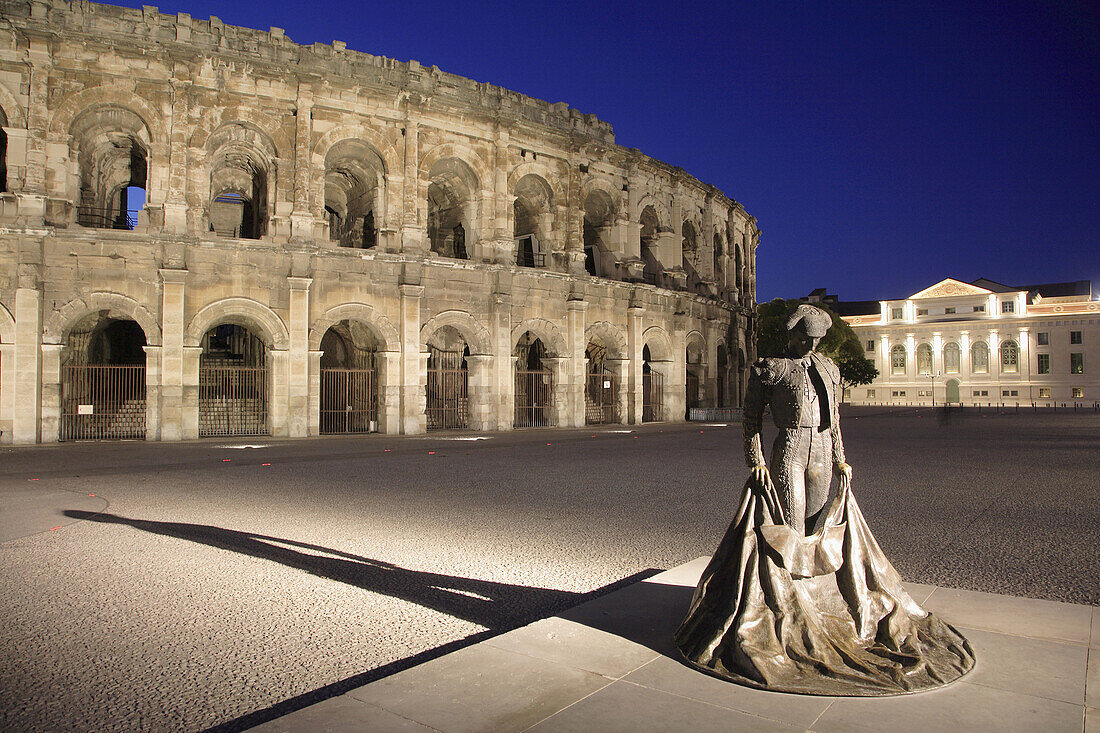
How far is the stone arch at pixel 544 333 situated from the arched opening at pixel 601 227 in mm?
3886

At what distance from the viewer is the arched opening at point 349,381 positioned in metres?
21.8

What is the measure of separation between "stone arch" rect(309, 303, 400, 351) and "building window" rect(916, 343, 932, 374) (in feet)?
207

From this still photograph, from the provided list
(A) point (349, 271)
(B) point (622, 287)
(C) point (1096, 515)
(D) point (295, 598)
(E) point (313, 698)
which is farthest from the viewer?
(B) point (622, 287)

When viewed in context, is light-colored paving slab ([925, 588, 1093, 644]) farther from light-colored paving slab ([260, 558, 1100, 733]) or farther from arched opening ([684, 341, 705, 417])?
arched opening ([684, 341, 705, 417])

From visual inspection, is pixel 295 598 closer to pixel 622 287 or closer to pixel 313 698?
pixel 313 698

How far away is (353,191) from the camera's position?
24.6m

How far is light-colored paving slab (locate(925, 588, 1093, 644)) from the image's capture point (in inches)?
149

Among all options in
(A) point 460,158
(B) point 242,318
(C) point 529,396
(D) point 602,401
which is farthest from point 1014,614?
(C) point 529,396

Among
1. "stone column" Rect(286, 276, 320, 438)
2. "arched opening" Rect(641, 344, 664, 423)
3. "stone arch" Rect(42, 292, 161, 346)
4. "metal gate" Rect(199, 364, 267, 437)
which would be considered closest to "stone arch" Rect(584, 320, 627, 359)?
"arched opening" Rect(641, 344, 664, 423)

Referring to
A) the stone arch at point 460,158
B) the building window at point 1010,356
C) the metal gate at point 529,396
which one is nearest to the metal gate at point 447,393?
the metal gate at point 529,396

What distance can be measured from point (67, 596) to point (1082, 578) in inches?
286

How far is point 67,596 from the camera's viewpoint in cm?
488

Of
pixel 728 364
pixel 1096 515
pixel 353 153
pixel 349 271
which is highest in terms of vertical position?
pixel 353 153

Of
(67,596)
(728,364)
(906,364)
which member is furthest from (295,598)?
(906,364)
